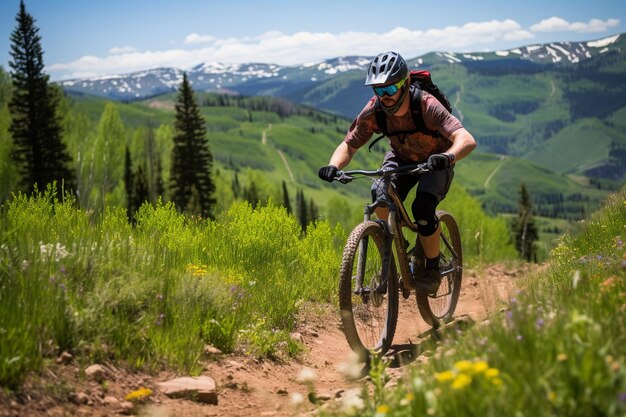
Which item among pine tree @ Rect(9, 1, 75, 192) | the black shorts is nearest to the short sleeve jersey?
the black shorts

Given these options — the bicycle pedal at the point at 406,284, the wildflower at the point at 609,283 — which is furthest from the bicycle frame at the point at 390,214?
the wildflower at the point at 609,283

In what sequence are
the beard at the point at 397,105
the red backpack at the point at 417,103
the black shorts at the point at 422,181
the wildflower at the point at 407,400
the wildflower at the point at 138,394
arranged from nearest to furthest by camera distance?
1. the wildflower at the point at 407,400
2. the wildflower at the point at 138,394
3. the beard at the point at 397,105
4. the red backpack at the point at 417,103
5. the black shorts at the point at 422,181

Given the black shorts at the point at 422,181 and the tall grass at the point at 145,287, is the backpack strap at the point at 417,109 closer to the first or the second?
the black shorts at the point at 422,181

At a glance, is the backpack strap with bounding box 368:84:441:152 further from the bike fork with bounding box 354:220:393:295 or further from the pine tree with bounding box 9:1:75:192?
the pine tree with bounding box 9:1:75:192

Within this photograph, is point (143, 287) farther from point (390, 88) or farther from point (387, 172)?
point (390, 88)

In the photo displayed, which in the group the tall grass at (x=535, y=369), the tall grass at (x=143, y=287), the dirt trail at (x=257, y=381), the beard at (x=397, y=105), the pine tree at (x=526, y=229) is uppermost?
the beard at (x=397, y=105)

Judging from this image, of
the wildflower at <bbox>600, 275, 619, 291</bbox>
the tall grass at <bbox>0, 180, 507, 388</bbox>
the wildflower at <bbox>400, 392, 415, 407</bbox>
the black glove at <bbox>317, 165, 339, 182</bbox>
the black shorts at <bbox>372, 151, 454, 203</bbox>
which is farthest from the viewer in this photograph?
the black shorts at <bbox>372, 151, 454, 203</bbox>

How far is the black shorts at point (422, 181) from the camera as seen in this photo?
21.3 feet

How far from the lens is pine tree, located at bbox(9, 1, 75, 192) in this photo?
1922 inches

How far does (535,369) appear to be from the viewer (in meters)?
2.78

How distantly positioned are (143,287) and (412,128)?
10.8 feet

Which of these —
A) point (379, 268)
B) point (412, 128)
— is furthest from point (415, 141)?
point (379, 268)

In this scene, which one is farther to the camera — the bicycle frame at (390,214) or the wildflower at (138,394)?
the bicycle frame at (390,214)

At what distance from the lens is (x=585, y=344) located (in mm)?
2824
